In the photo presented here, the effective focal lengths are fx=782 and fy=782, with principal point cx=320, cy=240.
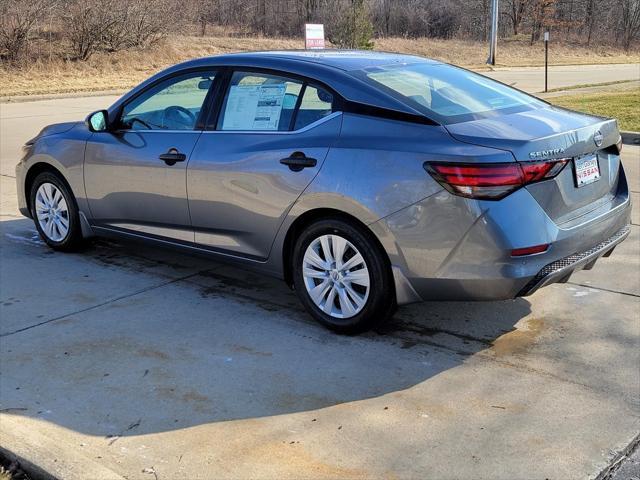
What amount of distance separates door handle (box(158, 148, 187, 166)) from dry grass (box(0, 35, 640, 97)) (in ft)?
61.7

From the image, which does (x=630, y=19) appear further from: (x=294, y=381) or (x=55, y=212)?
(x=294, y=381)

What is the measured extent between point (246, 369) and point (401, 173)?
1343 mm

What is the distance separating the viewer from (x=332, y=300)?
4625mm

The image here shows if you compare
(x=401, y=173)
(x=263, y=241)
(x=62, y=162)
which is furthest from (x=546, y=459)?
(x=62, y=162)

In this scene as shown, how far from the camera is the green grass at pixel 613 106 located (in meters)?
13.9

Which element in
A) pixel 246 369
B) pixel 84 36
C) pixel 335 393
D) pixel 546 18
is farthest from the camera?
pixel 546 18

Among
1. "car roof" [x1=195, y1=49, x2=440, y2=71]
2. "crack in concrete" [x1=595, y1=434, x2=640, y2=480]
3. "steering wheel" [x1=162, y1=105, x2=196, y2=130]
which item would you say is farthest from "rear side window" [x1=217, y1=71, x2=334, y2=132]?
"crack in concrete" [x1=595, y1=434, x2=640, y2=480]

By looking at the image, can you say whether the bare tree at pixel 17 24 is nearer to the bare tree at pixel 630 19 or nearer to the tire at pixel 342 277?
the tire at pixel 342 277

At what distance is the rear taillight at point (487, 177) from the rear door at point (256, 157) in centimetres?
78

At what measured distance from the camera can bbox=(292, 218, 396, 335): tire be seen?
14.4 ft

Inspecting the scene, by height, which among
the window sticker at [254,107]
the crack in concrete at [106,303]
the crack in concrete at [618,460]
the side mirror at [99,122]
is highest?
the window sticker at [254,107]

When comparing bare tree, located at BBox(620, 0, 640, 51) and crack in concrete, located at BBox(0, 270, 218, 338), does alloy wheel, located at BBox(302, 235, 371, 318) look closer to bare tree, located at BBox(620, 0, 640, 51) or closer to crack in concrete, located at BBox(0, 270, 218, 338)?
crack in concrete, located at BBox(0, 270, 218, 338)

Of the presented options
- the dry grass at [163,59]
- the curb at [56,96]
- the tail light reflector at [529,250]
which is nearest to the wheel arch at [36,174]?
the tail light reflector at [529,250]

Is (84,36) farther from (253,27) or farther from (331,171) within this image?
(331,171)
